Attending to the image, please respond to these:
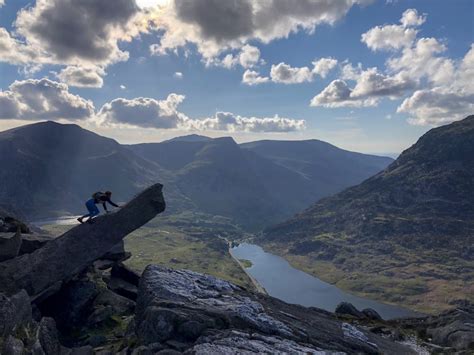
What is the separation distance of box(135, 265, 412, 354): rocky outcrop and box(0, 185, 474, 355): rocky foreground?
0.23 feet

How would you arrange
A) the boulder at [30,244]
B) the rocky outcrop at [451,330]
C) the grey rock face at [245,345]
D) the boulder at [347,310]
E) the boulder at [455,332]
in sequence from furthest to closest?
the boulder at [347,310]
the rocky outcrop at [451,330]
the boulder at [455,332]
the boulder at [30,244]
the grey rock face at [245,345]

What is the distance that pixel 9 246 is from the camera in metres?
35.1

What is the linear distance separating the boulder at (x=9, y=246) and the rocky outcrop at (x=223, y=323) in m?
12.3

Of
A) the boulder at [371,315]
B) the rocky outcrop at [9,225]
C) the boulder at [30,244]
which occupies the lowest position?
the boulder at [371,315]

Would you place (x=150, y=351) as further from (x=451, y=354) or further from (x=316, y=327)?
(x=451, y=354)

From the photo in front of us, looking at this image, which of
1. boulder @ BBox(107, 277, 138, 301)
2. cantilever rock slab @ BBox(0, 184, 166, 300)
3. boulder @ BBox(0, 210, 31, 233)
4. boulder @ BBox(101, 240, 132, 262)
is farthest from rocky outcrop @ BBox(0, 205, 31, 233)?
boulder @ BBox(107, 277, 138, 301)

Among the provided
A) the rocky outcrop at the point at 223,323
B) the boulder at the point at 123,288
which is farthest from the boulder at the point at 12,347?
the boulder at the point at 123,288

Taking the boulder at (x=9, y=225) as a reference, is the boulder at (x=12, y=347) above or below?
below

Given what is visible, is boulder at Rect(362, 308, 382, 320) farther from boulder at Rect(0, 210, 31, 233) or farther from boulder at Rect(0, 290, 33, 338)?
boulder at Rect(0, 210, 31, 233)

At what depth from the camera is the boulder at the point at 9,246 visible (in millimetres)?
A: 34688

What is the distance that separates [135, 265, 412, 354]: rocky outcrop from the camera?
2542 centimetres

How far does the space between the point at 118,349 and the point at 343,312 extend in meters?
42.5

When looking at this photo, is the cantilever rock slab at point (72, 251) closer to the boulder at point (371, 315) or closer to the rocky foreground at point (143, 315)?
the rocky foreground at point (143, 315)

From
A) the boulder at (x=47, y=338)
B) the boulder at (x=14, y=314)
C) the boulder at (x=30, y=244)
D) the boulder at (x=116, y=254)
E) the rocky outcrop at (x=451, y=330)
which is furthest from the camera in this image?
the boulder at (x=116, y=254)
